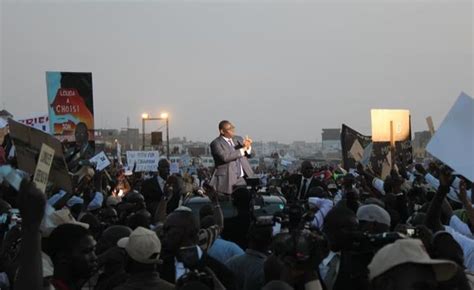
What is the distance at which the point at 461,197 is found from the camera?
Result: 533 cm

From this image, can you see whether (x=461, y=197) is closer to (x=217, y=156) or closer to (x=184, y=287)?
(x=184, y=287)

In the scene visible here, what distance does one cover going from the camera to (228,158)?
9.07 meters

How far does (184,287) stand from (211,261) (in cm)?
101

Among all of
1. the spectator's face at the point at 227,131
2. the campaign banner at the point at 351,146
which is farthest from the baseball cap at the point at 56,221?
the campaign banner at the point at 351,146

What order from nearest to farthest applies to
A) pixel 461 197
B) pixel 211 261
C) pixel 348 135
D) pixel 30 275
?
pixel 30 275 → pixel 211 261 → pixel 461 197 → pixel 348 135

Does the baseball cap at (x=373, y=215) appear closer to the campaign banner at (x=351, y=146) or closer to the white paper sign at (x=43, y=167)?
the white paper sign at (x=43, y=167)

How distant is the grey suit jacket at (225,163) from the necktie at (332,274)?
4.57m

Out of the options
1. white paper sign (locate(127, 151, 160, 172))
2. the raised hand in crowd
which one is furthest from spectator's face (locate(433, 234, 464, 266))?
white paper sign (locate(127, 151, 160, 172))

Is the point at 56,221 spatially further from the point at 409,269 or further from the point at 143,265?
the point at 409,269

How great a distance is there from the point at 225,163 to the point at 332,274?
15.6ft

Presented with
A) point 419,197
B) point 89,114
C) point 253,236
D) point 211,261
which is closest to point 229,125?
point 419,197

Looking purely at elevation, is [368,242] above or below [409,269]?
below

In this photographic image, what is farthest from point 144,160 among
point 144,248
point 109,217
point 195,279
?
point 195,279

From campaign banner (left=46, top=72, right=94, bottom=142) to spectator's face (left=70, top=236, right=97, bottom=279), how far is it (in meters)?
10.1
